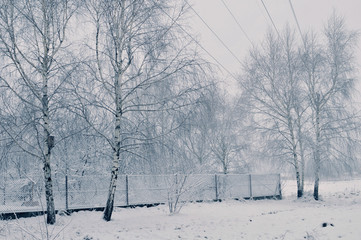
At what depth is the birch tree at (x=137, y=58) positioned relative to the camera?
10.8 metres

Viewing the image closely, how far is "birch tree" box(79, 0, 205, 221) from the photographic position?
35.4ft

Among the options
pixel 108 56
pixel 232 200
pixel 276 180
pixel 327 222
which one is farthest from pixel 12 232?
pixel 276 180

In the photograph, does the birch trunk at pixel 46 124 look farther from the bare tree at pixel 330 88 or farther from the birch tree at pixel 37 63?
the bare tree at pixel 330 88

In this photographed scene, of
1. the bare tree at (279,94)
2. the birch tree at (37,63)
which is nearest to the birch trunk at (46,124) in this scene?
the birch tree at (37,63)

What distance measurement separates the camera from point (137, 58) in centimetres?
1131

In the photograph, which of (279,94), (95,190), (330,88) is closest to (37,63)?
(95,190)

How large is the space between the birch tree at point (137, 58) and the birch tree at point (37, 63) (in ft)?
3.15

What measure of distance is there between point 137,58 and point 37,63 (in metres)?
3.09

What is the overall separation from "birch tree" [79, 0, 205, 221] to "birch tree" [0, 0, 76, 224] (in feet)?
3.15

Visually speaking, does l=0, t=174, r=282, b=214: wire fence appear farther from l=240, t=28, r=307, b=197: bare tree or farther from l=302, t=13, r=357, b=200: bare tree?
l=302, t=13, r=357, b=200: bare tree

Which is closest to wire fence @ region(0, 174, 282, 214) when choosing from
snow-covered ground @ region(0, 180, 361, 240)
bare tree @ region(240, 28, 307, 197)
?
snow-covered ground @ region(0, 180, 361, 240)

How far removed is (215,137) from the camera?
2484 centimetres

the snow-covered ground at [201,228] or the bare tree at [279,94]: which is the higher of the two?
the bare tree at [279,94]

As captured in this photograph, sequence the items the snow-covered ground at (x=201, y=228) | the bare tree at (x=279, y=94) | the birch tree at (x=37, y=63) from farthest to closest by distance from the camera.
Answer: the bare tree at (x=279, y=94) < the birch tree at (x=37, y=63) < the snow-covered ground at (x=201, y=228)
